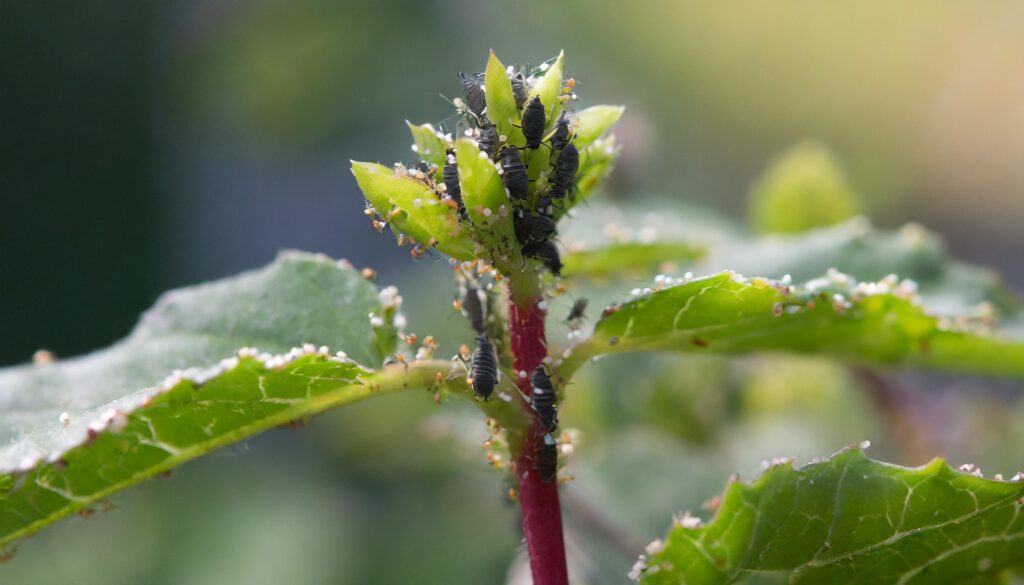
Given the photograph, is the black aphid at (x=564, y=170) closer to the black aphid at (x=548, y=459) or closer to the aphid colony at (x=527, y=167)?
the aphid colony at (x=527, y=167)

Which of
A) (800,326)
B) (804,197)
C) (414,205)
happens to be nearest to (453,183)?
(414,205)

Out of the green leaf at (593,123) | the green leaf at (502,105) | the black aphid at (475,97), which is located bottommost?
the green leaf at (502,105)

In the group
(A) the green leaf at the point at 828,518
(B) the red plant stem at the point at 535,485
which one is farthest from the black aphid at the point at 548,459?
(A) the green leaf at the point at 828,518

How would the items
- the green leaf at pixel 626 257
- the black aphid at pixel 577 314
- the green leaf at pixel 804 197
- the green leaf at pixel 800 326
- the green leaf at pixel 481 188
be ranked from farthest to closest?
the green leaf at pixel 804 197
the green leaf at pixel 626 257
the black aphid at pixel 577 314
the green leaf at pixel 800 326
the green leaf at pixel 481 188

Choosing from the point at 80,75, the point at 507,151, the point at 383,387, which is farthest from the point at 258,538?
the point at 80,75

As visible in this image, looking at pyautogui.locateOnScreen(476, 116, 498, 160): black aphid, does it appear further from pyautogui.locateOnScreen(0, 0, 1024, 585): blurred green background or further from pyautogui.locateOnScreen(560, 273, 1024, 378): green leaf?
pyautogui.locateOnScreen(0, 0, 1024, 585): blurred green background

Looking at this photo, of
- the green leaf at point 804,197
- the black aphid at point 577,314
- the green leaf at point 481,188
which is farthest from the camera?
the green leaf at point 804,197
